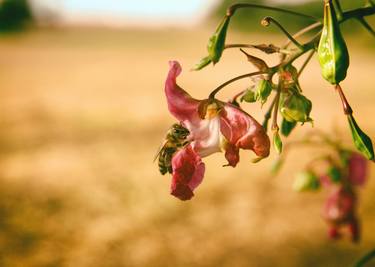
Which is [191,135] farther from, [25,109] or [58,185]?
[25,109]

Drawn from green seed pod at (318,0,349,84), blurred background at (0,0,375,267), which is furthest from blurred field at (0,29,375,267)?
green seed pod at (318,0,349,84)

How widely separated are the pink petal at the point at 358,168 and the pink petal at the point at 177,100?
46cm

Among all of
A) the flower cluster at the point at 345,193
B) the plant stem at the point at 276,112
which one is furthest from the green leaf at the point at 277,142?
the flower cluster at the point at 345,193

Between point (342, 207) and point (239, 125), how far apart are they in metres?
0.53

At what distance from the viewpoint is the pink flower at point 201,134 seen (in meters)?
0.43

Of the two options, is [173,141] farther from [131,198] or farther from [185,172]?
[131,198]

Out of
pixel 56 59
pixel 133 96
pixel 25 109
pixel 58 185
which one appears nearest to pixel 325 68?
pixel 58 185

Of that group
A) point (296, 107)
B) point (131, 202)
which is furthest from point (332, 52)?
point (131, 202)

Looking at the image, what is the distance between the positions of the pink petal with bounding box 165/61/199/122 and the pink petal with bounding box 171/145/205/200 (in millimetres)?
32

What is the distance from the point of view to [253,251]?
6.39 ft

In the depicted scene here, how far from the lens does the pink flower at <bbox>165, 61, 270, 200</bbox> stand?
0.43m

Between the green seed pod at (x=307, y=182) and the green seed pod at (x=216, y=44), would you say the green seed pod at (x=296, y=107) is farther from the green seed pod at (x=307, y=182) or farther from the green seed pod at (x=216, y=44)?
the green seed pod at (x=307, y=182)

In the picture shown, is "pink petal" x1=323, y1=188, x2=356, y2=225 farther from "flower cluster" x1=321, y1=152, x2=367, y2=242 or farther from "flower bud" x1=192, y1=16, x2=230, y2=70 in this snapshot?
"flower bud" x1=192, y1=16, x2=230, y2=70

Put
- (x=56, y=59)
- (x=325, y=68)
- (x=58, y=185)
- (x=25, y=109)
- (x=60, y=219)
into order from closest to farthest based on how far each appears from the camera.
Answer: (x=325, y=68) → (x=60, y=219) → (x=58, y=185) → (x=25, y=109) → (x=56, y=59)
